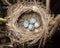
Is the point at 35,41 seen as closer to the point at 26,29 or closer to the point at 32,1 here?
the point at 26,29

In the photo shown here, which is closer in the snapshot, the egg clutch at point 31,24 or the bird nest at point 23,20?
the bird nest at point 23,20

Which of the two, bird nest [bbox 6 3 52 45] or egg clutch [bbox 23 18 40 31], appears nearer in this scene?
bird nest [bbox 6 3 52 45]

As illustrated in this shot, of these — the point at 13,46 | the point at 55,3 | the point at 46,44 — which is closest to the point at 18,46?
the point at 13,46
